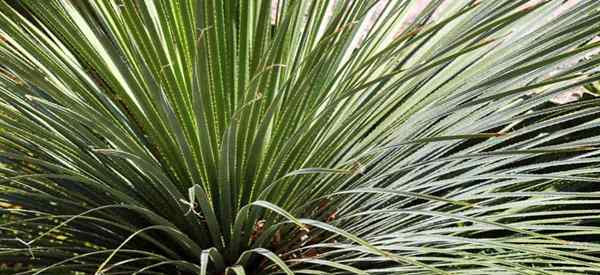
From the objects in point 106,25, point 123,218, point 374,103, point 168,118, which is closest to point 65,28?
point 106,25

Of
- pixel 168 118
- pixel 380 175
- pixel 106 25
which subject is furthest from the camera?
pixel 380 175

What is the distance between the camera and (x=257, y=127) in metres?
1.55

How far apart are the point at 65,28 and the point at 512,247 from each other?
0.93m

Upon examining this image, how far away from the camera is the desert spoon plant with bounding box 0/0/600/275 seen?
56.6 inches

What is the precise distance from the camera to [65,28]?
58.2 inches

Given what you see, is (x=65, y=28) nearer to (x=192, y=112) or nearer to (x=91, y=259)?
(x=192, y=112)

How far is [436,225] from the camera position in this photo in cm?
166

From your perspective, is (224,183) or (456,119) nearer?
(224,183)

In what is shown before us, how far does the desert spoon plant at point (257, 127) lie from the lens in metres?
1.44

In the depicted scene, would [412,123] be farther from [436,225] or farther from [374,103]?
[436,225]

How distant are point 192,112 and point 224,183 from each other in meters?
0.17

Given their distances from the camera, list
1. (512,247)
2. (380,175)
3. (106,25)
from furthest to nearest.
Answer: (380,175) < (106,25) < (512,247)

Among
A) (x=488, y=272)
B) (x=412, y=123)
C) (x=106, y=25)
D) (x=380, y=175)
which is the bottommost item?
(x=488, y=272)

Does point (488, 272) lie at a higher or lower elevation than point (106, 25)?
lower
